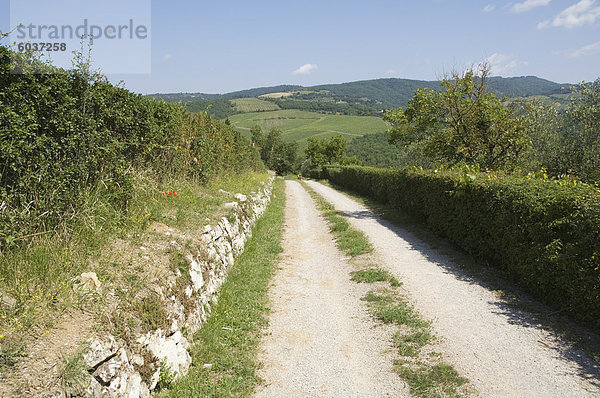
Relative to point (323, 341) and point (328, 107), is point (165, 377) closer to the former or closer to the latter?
point (323, 341)

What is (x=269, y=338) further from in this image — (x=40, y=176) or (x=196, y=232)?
(x=40, y=176)

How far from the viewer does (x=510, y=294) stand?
625 centimetres

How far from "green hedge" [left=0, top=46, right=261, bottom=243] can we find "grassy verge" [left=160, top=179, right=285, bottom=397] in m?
2.22

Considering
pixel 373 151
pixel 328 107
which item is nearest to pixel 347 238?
pixel 373 151

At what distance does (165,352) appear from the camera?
3.85 metres

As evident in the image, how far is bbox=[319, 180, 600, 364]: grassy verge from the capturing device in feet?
15.4

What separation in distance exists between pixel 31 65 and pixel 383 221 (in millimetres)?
11947

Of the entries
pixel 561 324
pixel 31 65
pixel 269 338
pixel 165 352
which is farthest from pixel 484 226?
pixel 31 65

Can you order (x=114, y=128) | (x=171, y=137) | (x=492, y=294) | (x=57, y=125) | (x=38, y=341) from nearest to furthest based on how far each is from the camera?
1. (x=38, y=341)
2. (x=57, y=125)
3. (x=114, y=128)
4. (x=492, y=294)
5. (x=171, y=137)

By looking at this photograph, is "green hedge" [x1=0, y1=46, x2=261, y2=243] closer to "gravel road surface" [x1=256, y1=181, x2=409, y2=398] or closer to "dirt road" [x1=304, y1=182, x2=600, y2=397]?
"gravel road surface" [x1=256, y1=181, x2=409, y2=398]

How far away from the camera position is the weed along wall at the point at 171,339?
9.72ft

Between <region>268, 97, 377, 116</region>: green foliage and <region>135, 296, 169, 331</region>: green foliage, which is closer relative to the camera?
<region>135, 296, 169, 331</region>: green foliage

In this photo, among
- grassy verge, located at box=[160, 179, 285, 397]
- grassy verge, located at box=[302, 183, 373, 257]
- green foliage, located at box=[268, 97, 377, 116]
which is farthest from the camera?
green foliage, located at box=[268, 97, 377, 116]

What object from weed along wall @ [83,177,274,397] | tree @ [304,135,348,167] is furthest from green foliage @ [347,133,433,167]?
weed along wall @ [83,177,274,397]
